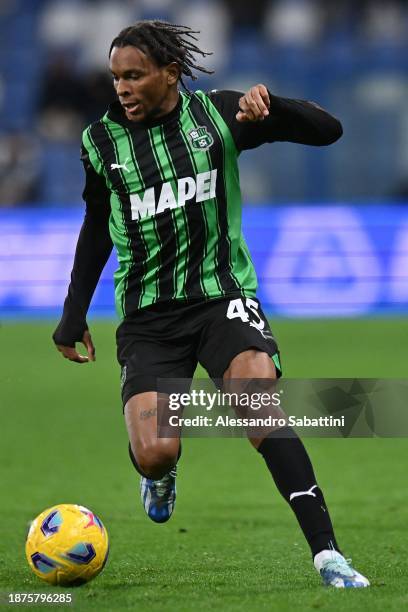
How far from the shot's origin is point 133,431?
4531 mm

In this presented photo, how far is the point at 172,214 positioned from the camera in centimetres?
464

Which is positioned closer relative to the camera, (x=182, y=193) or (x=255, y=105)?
(x=255, y=105)

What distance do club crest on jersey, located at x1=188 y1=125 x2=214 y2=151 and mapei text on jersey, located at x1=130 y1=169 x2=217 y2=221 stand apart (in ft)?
0.35

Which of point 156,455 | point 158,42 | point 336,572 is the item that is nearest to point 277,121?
point 158,42

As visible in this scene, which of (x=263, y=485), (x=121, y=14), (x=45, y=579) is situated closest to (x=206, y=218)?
(x=45, y=579)

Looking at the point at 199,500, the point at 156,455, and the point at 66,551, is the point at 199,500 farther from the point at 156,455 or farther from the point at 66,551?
the point at 66,551

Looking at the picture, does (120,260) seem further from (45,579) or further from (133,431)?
(45,579)

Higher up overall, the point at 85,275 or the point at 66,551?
the point at 85,275

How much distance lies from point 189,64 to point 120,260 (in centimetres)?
83

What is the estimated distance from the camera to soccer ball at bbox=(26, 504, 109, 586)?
4.37 meters

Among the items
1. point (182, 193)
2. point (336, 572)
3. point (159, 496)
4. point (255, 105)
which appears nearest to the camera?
point (336, 572)

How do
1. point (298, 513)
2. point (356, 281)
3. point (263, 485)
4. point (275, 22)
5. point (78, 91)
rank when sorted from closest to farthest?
point (298, 513)
point (263, 485)
point (356, 281)
point (78, 91)
point (275, 22)

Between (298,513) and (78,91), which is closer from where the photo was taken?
(298,513)

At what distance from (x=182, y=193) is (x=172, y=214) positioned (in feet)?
0.30
